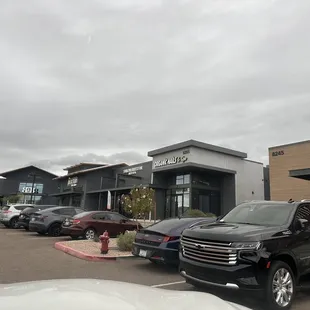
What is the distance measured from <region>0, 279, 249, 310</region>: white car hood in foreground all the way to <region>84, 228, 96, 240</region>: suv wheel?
13.1 m

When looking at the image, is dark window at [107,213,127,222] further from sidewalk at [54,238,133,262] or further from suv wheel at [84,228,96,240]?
sidewalk at [54,238,133,262]

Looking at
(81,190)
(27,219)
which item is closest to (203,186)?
(27,219)

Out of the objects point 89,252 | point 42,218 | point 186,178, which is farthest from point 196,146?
point 89,252

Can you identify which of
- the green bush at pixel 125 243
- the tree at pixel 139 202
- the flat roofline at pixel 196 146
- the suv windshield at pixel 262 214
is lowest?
the green bush at pixel 125 243

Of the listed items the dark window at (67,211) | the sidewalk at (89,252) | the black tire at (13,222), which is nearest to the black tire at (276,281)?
the sidewalk at (89,252)

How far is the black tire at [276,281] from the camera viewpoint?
5.30 meters

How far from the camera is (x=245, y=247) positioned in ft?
A: 18.0

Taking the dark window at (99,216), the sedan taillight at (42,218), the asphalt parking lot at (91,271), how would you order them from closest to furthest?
1. the asphalt parking lot at (91,271)
2. the dark window at (99,216)
3. the sedan taillight at (42,218)

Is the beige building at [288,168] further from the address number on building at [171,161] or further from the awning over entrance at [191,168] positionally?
the address number on building at [171,161]

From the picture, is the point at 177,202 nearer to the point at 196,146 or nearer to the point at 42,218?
the point at 196,146

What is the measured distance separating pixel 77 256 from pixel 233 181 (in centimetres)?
2067

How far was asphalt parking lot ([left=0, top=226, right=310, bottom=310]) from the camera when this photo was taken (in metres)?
7.04

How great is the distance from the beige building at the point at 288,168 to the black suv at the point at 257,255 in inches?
697

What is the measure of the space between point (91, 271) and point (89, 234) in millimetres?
7033
